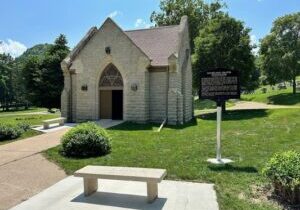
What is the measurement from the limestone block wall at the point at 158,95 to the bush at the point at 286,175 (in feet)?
49.0

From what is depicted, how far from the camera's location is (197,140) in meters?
15.0

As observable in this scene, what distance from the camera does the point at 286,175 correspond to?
22.9ft

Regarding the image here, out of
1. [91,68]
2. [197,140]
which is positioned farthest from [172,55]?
[197,140]

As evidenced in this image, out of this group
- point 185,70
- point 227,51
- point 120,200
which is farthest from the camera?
point 227,51

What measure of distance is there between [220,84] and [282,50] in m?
32.1

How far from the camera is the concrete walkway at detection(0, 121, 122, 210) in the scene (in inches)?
312

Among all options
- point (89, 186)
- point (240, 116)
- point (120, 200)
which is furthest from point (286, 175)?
point (240, 116)

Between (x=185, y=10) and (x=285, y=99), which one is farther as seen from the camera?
(x=185, y=10)

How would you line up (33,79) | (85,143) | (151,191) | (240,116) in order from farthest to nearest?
1. (33,79)
2. (240,116)
3. (85,143)
4. (151,191)

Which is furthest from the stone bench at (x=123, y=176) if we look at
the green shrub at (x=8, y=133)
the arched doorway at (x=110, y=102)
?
the arched doorway at (x=110, y=102)

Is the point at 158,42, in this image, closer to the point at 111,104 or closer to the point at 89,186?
the point at 111,104

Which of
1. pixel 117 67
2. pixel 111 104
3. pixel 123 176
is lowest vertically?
pixel 123 176

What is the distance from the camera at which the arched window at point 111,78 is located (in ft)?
76.4

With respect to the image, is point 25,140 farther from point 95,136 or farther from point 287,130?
point 287,130
